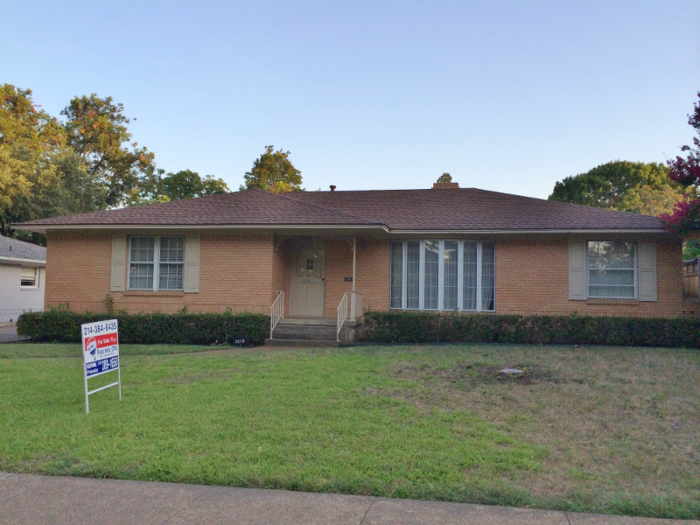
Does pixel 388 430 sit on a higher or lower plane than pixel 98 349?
lower

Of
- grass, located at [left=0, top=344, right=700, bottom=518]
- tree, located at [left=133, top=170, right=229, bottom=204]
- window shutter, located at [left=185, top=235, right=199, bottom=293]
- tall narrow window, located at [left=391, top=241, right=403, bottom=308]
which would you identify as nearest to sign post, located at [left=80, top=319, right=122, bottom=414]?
grass, located at [left=0, top=344, right=700, bottom=518]

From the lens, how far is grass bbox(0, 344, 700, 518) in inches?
180

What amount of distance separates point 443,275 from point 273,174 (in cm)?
2565

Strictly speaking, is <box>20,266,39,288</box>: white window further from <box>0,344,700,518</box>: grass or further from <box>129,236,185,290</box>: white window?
<box>0,344,700,518</box>: grass

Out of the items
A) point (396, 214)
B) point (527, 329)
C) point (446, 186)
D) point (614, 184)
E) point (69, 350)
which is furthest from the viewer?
point (614, 184)

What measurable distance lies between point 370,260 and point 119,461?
36.1 feet

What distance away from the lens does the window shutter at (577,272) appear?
47.1ft

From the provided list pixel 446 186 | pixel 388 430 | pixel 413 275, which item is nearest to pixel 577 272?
pixel 413 275

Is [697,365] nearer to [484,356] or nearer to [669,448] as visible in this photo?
[484,356]

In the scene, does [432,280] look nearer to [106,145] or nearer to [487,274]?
[487,274]

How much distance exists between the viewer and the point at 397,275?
50.6ft

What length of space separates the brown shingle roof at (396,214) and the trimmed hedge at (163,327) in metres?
2.39

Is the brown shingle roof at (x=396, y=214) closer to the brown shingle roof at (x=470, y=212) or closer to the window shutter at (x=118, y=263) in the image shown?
the brown shingle roof at (x=470, y=212)

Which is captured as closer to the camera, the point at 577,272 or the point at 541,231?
the point at 541,231
